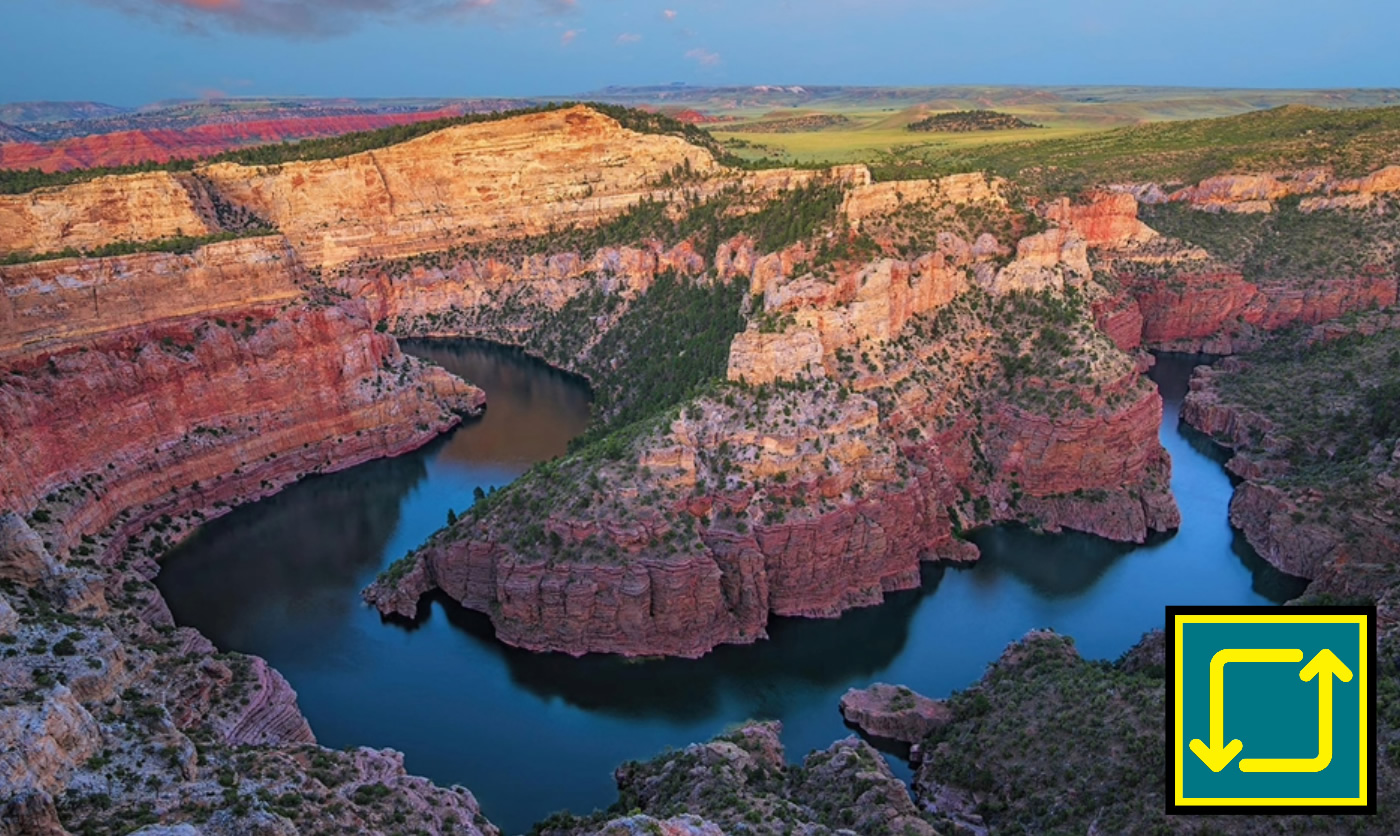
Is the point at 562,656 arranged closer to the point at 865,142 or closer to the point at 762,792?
the point at 762,792

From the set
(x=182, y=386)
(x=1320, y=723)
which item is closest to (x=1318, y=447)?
(x=1320, y=723)

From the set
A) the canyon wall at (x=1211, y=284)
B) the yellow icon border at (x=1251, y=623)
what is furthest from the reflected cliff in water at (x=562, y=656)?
the canyon wall at (x=1211, y=284)

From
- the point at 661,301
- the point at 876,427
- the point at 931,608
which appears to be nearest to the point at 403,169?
the point at 661,301

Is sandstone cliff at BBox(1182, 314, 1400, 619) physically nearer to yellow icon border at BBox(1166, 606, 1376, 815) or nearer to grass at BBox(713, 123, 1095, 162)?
yellow icon border at BBox(1166, 606, 1376, 815)

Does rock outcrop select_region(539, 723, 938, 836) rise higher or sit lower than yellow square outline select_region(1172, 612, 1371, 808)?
lower

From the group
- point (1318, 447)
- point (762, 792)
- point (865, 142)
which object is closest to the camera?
point (762, 792)

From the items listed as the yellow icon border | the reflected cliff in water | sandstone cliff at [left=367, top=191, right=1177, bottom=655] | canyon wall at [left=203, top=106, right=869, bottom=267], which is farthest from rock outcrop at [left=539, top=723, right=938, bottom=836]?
canyon wall at [left=203, top=106, right=869, bottom=267]

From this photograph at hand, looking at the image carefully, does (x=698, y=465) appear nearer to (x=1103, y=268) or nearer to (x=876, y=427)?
(x=876, y=427)
